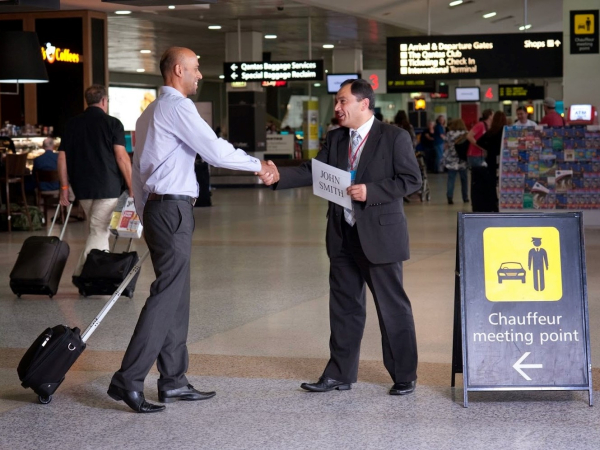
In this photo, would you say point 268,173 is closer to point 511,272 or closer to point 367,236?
point 367,236

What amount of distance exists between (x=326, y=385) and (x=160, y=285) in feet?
3.38

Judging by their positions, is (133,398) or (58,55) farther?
(58,55)

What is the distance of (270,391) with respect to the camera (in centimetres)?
520

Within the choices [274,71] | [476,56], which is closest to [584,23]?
[476,56]

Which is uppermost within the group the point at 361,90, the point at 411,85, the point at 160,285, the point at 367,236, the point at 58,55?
the point at 58,55

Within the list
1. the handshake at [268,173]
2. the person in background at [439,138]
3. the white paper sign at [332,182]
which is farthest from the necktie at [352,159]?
the person in background at [439,138]

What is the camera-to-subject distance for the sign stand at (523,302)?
4859 millimetres

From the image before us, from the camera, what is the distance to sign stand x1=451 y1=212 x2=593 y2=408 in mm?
4859

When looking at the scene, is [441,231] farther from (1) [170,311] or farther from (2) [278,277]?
(1) [170,311]

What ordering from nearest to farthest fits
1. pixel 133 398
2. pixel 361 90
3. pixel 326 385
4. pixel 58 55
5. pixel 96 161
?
pixel 133 398
pixel 361 90
pixel 326 385
pixel 96 161
pixel 58 55

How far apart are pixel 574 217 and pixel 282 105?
45432 mm

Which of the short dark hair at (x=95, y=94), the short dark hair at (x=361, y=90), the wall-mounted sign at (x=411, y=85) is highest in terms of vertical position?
the wall-mounted sign at (x=411, y=85)

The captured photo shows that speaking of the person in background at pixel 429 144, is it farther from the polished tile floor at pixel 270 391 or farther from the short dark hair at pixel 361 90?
the short dark hair at pixel 361 90

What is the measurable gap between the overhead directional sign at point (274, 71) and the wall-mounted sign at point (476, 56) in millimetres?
3898
